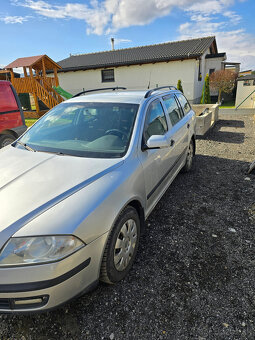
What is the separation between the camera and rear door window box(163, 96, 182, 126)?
355 centimetres

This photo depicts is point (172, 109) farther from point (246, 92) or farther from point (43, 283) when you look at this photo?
point (246, 92)

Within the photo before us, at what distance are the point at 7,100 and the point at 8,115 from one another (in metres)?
0.35

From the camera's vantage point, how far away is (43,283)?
1498mm

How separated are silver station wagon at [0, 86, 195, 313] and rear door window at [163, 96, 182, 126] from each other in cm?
21

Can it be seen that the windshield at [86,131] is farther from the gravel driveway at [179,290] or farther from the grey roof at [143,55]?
the grey roof at [143,55]

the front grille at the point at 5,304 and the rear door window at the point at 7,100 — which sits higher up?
the rear door window at the point at 7,100

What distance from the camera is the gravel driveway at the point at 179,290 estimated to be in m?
1.81

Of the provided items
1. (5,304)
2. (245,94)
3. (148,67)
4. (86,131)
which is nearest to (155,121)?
(86,131)

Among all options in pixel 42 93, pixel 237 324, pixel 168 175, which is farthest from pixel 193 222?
pixel 42 93

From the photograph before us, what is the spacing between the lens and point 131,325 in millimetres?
1844

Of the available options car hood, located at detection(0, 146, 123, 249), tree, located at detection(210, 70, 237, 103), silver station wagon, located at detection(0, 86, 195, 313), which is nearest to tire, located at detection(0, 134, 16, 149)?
silver station wagon, located at detection(0, 86, 195, 313)

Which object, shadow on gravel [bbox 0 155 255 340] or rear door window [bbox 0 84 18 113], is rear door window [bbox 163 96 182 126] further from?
rear door window [bbox 0 84 18 113]

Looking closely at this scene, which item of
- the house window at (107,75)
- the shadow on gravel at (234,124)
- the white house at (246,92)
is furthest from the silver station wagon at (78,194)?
the house window at (107,75)

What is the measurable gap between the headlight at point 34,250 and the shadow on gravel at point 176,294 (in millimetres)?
752
